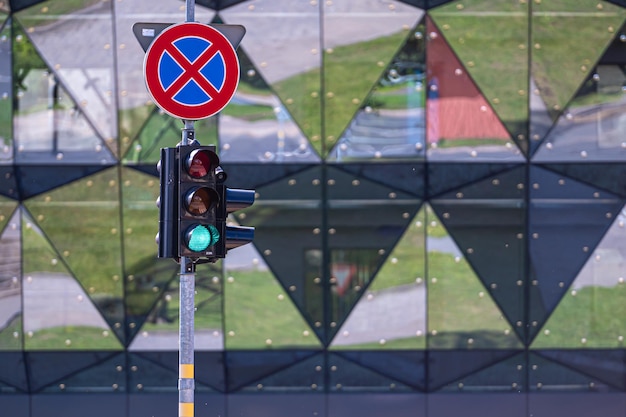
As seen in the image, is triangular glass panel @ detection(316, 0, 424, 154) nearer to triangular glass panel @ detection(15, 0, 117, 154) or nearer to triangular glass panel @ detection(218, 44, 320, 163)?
triangular glass panel @ detection(218, 44, 320, 163)

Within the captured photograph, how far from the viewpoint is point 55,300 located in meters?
10.3

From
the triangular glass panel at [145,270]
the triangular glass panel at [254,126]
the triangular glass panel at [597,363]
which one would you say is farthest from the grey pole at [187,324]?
the triangular glass panel at [597,363]

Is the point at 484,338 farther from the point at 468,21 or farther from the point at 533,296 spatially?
the point at 468,21

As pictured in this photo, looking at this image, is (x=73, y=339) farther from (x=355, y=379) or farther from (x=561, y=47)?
(x=561, y=47)

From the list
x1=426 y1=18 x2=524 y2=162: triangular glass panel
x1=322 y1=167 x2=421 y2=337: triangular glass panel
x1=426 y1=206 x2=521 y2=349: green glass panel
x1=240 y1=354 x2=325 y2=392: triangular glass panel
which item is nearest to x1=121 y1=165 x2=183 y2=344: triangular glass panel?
x1=240 y1=354 x2=325 y2=392: triangular glass panel

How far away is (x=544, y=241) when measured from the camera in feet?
33.7

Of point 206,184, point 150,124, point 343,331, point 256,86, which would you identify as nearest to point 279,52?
point 256,86

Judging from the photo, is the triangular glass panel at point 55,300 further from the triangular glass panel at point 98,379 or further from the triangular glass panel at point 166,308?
the triangular glass panel at point 166,308

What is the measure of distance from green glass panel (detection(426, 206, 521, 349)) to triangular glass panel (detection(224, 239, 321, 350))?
105 cm

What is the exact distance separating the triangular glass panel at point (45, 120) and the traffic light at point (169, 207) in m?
3.14

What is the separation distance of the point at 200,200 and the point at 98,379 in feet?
12.0

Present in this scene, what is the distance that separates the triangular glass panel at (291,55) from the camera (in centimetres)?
1021

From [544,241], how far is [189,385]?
13.1 feet

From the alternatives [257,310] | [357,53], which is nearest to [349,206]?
[257,310]
